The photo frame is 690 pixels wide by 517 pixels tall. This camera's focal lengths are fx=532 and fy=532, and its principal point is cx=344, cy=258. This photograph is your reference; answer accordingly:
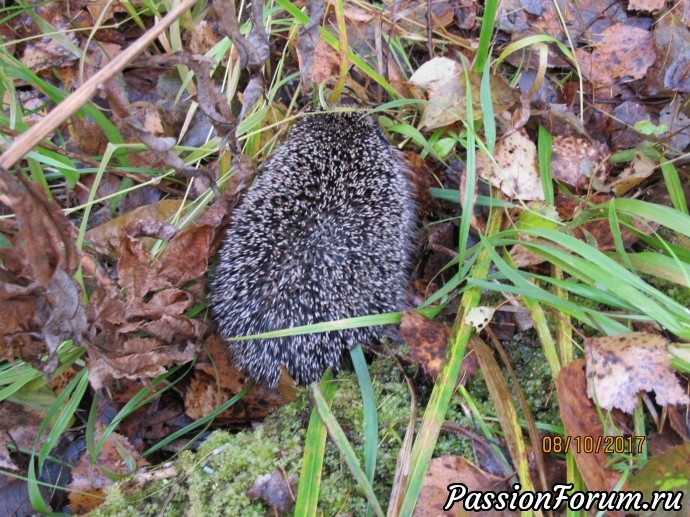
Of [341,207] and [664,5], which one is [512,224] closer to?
[341,207]

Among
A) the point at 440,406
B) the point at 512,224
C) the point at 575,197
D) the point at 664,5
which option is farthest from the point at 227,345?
the point at 664,5

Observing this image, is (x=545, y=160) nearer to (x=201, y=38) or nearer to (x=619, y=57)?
(x=619, y=57)

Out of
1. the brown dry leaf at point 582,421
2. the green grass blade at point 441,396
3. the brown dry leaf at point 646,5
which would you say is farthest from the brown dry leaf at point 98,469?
the brown dry leaf at point 646,5

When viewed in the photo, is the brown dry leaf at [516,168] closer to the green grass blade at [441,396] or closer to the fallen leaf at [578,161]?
the fallen leaf at [578,161]

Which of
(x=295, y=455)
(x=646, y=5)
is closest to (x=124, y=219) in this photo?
(x=295, y=455)

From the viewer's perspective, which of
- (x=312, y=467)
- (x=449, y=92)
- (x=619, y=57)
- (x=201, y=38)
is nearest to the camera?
(x=312, y=467)

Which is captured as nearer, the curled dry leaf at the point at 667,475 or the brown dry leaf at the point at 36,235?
the brown dry leaf at the point at 36,235

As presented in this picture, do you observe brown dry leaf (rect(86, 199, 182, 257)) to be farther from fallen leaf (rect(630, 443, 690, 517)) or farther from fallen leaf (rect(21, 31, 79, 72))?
fallen leaf (rect(630, 443, 690, 517))

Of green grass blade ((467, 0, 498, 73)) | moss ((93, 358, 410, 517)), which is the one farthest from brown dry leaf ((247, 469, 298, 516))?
green grass blade ((467, 0, 498, 73))
